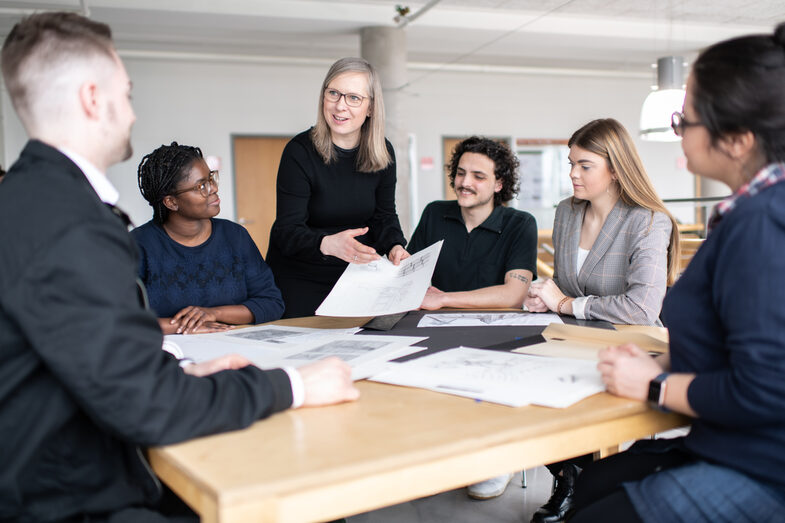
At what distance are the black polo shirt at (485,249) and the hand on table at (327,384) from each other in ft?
4.72

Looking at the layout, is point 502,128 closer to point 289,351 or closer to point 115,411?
point 289,351

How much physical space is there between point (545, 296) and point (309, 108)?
6.82 m

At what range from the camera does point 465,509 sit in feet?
7.04

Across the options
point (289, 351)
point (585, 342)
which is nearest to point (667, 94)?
point (585, 342)

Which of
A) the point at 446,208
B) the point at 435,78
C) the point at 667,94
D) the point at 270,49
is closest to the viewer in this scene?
the point at 446,208

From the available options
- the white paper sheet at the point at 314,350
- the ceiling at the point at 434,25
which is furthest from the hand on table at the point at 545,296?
the ceiling at the point at 434,25

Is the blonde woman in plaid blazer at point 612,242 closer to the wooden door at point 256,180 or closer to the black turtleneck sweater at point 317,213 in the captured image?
the black turtleneck sweater at point 317,213

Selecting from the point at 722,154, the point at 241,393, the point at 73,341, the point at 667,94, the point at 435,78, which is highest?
the point at 435,78

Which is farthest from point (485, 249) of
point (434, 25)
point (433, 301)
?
point (434, 25)

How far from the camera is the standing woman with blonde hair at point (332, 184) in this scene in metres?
2.19

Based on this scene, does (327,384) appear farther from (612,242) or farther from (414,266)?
(612,242)

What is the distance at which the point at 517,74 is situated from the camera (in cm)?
907

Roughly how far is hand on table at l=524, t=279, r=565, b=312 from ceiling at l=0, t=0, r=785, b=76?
480cm

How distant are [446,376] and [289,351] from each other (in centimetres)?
41
